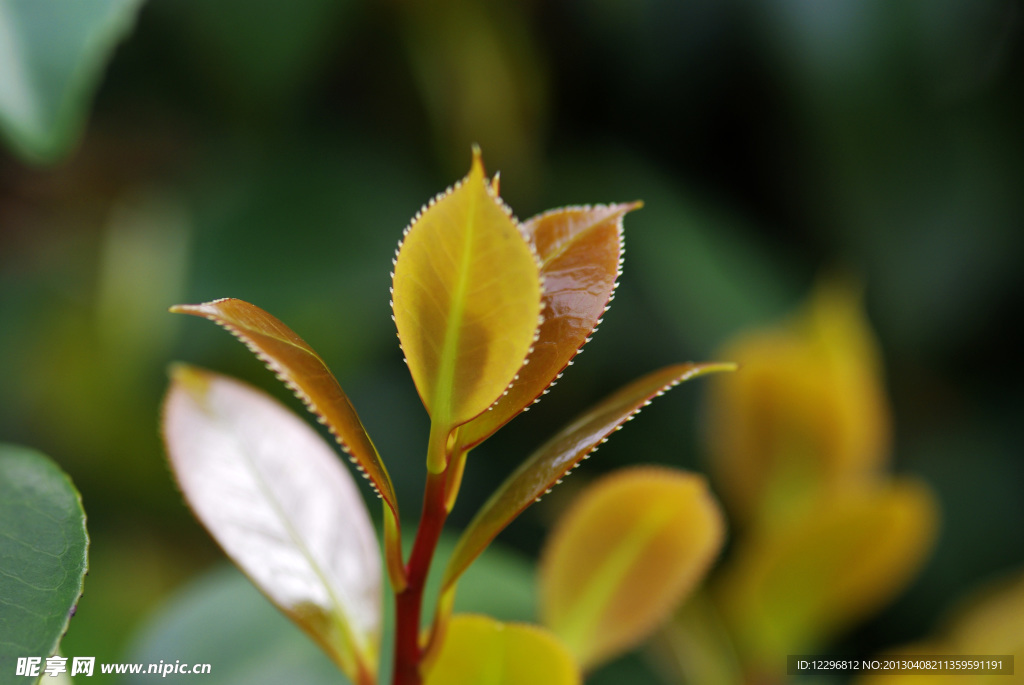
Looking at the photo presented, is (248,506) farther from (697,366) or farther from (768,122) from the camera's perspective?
(768,122)

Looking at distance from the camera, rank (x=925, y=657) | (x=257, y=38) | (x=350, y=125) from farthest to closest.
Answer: (x=350, y=125) < (x=257, y=38) < (x=925, y=657)

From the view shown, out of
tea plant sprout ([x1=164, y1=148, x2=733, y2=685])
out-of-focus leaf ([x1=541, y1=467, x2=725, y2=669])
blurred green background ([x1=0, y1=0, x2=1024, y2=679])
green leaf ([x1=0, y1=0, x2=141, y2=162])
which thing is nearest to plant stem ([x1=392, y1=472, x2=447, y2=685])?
tea plant sprout ([x1=164, y1=148, x2=733, y2=685])

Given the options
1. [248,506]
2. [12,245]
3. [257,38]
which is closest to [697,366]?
[248,506]

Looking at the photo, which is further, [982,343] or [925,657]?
[982,343]

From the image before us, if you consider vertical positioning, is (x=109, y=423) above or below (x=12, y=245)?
below

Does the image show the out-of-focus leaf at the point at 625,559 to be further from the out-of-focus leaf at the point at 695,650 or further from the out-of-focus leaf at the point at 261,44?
the out-of-focus leaf at the point at 261,44

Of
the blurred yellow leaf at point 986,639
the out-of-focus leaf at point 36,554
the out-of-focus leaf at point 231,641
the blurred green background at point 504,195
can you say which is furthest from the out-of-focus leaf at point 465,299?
the blurred green background at point 504,195
